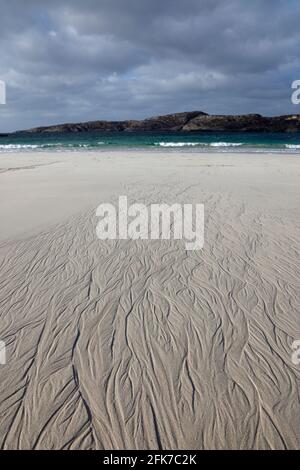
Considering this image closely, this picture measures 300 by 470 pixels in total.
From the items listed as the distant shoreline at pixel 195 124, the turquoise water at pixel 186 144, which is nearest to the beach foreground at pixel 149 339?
the turquoise water at pixel 186 144

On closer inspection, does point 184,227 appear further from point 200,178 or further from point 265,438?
point 200,178

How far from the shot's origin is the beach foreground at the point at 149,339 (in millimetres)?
2525

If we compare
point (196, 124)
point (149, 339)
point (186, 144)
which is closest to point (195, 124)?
point (196, 124)

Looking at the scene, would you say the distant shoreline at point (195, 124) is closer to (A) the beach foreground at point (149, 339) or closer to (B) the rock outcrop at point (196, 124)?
(B) the rock outcrop at point (196, 124)

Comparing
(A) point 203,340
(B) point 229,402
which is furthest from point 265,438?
(A) point 203,340

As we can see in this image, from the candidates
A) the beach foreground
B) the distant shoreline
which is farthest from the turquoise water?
the distant shoreline

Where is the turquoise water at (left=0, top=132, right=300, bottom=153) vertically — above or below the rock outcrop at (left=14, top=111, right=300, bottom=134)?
below

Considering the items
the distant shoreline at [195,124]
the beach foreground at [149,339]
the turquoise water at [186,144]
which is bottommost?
the beach foreground at [149,339]

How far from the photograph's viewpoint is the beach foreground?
2525 mm

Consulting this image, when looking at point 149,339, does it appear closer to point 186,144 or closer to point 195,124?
point 186,144

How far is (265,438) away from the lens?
2.44 m

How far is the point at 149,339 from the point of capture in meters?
Result: 3.48

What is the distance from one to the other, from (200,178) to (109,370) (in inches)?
450

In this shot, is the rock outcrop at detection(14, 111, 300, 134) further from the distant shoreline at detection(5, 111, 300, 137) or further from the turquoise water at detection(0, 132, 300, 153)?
the turquoise water at detection(0, 132, 300, 153)
